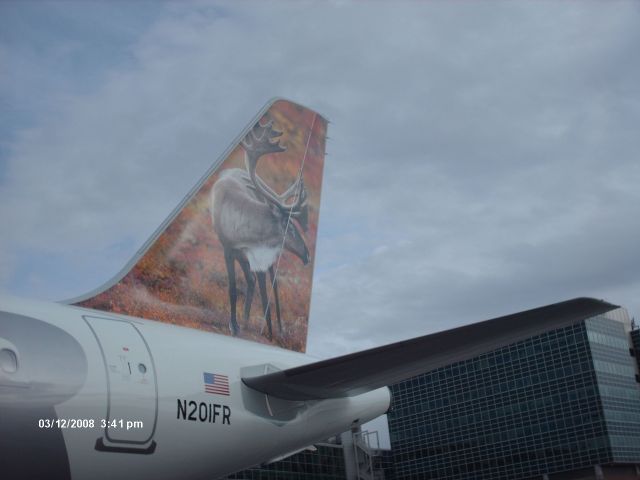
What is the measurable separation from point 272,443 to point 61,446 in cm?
305

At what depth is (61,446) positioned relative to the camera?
645 cm

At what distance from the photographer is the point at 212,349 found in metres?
8.58

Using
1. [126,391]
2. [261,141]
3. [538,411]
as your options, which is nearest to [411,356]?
[126,391]

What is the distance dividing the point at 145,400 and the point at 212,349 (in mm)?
1527

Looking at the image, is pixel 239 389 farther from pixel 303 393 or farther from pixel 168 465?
pixel 168 465

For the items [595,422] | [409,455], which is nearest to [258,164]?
[595,422]

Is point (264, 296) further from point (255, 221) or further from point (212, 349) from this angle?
point (212, 349)

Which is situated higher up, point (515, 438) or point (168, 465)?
point (515, 438)

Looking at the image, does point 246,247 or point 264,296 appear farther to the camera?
point 264,296

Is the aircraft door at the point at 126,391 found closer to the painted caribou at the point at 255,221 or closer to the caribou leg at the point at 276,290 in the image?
the painted caribou at the point at 255,221

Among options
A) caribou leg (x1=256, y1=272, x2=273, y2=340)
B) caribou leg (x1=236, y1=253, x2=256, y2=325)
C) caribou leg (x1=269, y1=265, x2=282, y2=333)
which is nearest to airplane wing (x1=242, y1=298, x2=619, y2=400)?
caribou leg (x1=236, y1=253, x2=256, y2=325)

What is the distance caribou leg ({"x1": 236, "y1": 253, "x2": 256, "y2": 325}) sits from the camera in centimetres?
1032

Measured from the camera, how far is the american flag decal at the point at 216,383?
8055 mm

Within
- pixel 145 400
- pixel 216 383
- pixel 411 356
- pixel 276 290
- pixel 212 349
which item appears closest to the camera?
pixel 145 400
